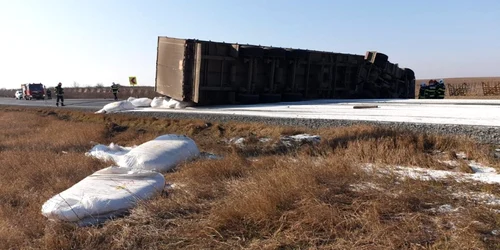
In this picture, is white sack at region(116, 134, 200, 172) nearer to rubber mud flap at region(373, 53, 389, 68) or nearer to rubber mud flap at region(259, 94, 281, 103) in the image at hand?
rubber mud flap at region(259, 94, 281, 103)

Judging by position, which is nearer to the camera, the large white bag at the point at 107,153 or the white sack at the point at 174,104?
the large white bag at the point at 107,153

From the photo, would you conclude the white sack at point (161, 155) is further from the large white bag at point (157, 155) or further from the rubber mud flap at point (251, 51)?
the rubber mud flap at point (251, 51)

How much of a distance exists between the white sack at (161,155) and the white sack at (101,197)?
1516mm

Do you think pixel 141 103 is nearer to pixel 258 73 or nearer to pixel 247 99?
pixel 247 99

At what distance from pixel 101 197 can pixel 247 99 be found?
42.7ft

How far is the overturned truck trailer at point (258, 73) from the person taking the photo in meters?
16.3

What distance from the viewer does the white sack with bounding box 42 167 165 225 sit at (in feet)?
15.3

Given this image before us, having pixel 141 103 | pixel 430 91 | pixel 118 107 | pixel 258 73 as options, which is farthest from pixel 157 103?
pixel 430 91

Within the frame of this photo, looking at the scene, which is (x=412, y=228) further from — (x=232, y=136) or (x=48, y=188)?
(x=232, y=136)

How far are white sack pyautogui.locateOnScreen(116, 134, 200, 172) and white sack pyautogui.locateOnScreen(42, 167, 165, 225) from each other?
1516 mm

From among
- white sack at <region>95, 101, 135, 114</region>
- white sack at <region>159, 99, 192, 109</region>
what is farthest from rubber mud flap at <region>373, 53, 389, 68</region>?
white sack at <region>95, 101, 135, 114</region>

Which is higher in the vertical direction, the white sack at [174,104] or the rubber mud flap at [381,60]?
the rubber mud flap at [381,60]

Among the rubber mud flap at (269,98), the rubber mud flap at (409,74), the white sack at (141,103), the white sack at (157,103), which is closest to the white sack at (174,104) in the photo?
the white sack at (157,103)

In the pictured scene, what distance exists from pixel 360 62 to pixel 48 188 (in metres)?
17.1
